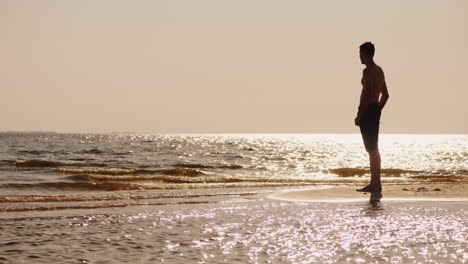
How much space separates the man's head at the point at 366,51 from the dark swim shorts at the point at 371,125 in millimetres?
805

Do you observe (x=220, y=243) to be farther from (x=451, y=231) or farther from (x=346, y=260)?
(x=451, y=231)

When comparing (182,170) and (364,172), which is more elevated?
(364,172)

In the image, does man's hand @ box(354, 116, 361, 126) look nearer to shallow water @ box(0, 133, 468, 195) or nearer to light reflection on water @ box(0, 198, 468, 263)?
light reflection on water @ box(0, 198, 468, 263)

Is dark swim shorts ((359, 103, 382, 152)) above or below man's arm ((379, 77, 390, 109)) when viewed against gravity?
below

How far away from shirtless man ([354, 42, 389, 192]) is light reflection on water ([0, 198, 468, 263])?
1.93m

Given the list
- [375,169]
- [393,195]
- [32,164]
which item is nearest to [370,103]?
[375,169]

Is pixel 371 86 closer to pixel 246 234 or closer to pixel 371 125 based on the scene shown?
pixel 371 125

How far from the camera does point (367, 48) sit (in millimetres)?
9461

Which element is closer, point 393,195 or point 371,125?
point 393,195

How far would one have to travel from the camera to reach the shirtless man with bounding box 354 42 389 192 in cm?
937

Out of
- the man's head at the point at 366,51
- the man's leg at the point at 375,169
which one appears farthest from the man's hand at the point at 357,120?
the man's head at the point at 366,51

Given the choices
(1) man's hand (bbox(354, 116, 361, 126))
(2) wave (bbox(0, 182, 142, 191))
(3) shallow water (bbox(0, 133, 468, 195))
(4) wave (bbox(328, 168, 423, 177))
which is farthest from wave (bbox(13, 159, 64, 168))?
(1) man's hand (bbox(354, 116, 361, 126))

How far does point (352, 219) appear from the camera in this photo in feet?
20.8

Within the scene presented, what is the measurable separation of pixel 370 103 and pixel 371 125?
0.39 meters
